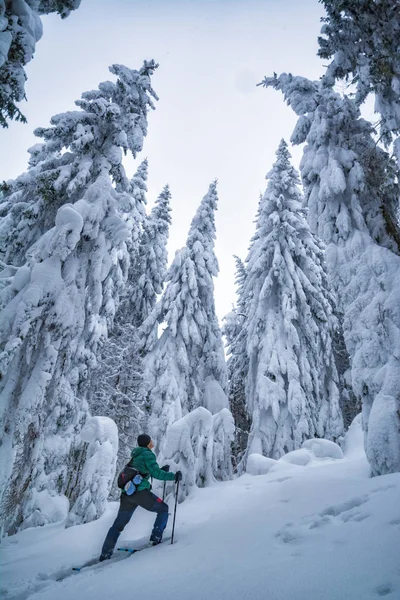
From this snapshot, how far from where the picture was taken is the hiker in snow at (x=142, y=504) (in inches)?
193

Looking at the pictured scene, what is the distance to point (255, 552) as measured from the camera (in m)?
3.76

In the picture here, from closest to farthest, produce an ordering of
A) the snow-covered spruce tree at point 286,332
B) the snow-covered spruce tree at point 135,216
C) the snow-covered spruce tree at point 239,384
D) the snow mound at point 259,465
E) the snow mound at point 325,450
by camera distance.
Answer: the snow mound at point 259,465 → the snow mound at point 325,450 → the snow-covered spruce tree at point 286,332 → the snow-covered spruce tree at point 135,216 → the snow-covered spruce tree at point 239,384

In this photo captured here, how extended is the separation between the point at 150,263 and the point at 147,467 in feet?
61.1

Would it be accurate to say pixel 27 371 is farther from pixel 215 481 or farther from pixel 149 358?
pixel 149 358

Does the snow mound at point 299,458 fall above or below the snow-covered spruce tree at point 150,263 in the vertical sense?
below

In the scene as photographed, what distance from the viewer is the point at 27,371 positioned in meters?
6.50

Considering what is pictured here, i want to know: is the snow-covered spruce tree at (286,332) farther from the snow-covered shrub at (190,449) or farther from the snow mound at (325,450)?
the snow-covered shrub at (190,449)

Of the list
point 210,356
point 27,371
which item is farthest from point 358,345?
point 210,356

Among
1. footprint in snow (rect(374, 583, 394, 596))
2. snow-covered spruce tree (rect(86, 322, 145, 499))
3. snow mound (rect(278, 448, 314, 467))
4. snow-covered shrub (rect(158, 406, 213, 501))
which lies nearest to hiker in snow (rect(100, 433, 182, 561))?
snow-covered shrub (rect(158, 406, 213, 501))

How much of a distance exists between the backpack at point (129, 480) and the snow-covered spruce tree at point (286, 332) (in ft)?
34.5

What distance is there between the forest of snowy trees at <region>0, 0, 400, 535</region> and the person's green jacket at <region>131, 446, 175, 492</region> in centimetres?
237

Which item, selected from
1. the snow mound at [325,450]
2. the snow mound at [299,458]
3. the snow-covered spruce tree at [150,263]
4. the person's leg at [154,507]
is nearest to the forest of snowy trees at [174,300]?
the snow mound at [299,458]

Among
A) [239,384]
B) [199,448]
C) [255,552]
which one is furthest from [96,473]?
[239,384]

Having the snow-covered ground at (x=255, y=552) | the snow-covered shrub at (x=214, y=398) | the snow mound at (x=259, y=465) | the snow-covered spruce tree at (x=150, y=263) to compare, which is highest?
the snow-covered spruce tree at (x=150, y=263)
